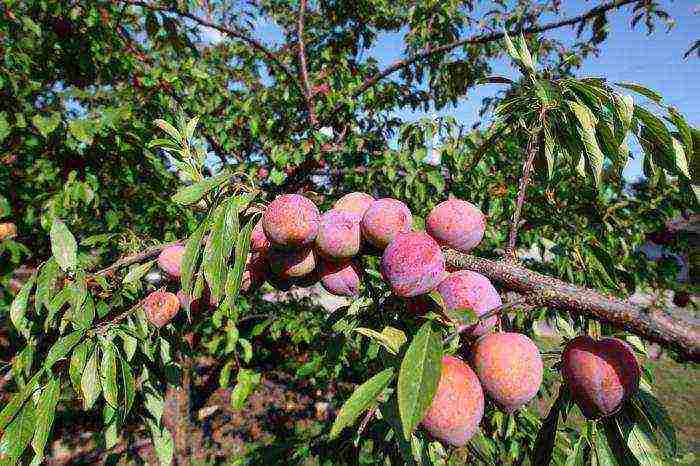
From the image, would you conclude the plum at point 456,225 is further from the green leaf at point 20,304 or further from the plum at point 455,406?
the green leaf at point 20,304

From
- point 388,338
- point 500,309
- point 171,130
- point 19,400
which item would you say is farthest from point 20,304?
point 500,309

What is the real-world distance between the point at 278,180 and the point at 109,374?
174cm

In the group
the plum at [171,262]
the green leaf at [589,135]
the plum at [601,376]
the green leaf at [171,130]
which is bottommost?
the plum at [601,376]

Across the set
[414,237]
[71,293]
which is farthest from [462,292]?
[71,293]

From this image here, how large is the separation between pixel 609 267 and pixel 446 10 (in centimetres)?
279

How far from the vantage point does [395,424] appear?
0.72 metres

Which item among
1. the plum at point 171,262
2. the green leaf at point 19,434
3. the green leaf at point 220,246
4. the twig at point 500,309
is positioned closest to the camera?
the twig at point 500,309

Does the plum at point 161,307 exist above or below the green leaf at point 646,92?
below

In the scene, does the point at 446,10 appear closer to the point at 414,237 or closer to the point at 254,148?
the point at 254,148

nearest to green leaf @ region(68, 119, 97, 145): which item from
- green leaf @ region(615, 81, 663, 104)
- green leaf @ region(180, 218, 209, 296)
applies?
green leaf @ region(180, 218, 209, 296)

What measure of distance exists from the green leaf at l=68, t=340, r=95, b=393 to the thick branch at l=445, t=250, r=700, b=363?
98 cm

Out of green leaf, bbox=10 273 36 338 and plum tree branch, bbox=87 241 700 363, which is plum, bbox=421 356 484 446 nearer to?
plum tree branch, bbox=87 241 700 363

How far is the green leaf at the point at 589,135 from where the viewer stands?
868 millimetres

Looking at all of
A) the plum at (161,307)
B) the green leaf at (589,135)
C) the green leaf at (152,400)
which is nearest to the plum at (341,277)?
the plum at (161,307)
